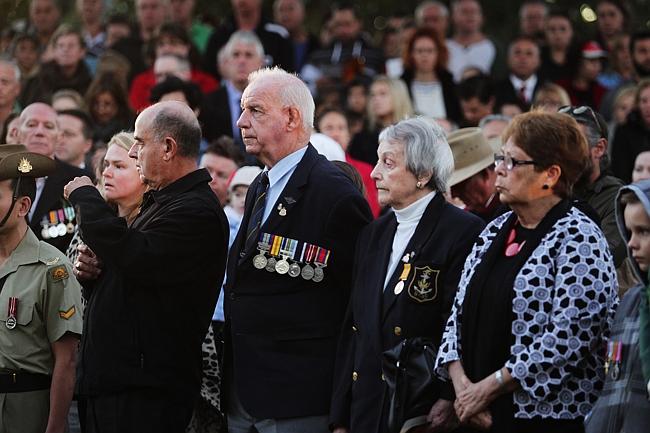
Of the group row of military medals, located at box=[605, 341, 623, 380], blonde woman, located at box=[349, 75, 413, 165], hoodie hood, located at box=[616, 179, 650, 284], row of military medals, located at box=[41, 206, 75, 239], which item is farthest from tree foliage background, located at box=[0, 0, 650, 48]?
row of military medals, located at box=[605, 341, 623, 380]

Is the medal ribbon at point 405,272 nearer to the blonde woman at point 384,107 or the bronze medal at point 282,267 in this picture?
the bronze medal at point 282,267

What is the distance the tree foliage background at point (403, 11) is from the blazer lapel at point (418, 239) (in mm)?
9854

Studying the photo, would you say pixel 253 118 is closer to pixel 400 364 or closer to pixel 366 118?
pixel 400 364

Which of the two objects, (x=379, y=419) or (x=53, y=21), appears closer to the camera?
(x=379, y=419)

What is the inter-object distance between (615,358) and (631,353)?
0.08 m

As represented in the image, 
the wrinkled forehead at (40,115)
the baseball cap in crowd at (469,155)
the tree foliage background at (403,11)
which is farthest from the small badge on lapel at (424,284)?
the tree foliage background at (403,11)

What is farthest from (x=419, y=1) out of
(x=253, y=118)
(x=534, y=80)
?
(x=253, y=118)

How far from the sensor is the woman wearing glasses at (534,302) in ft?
18.1

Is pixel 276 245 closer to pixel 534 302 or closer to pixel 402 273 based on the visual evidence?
pixel 402 273

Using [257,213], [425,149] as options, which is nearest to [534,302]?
[425,149]

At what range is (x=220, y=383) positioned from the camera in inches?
266

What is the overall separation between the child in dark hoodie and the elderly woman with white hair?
2.89 ft

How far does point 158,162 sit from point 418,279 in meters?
1.48

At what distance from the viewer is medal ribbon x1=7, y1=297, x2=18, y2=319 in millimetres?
6703
